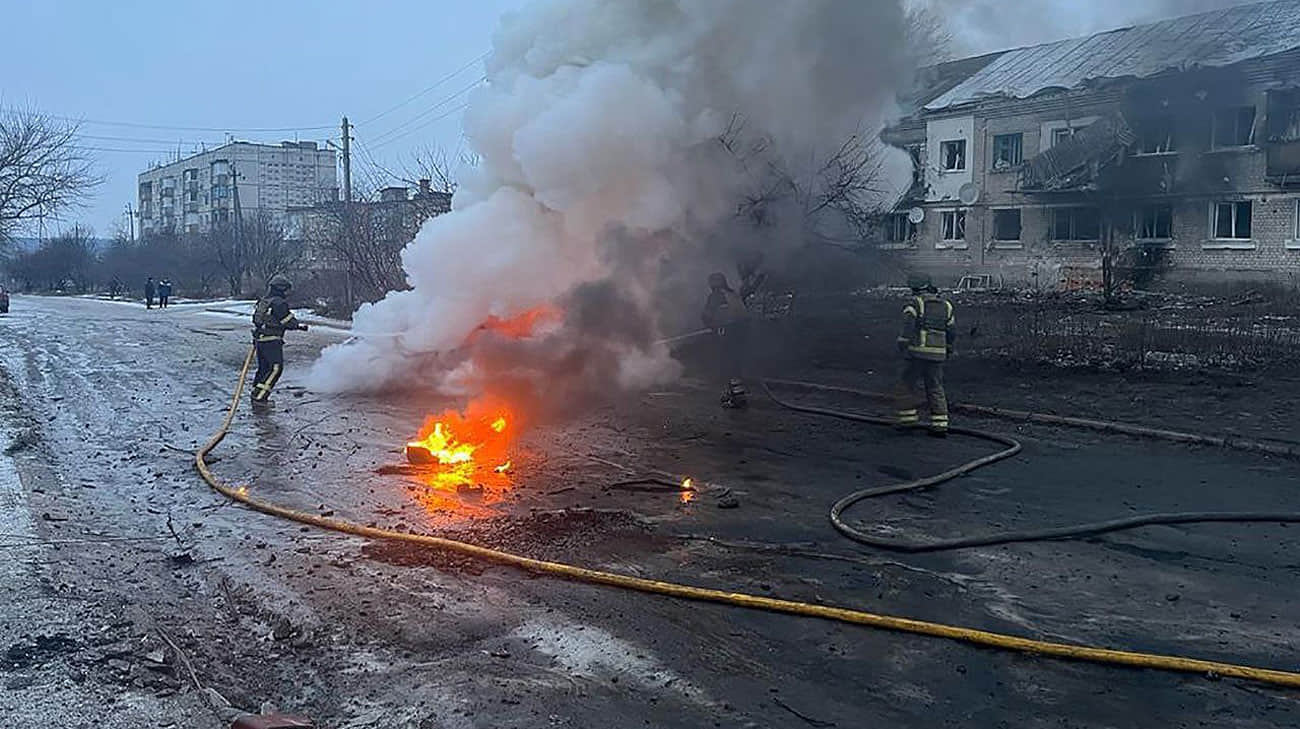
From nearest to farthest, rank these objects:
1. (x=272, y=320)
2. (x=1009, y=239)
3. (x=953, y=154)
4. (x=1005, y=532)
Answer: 1. (x=1005, y=532)
2. (x=272, y=320)
3. (x=1009, y=239)
4. (x=953, y=154)

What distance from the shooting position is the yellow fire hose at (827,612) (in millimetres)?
4340

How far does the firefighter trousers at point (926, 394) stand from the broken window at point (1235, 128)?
793 inches

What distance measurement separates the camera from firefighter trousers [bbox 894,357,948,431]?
10531 millimetres

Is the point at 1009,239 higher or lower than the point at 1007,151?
lower

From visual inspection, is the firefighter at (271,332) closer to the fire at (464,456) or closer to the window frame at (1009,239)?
the fire at (464,456)

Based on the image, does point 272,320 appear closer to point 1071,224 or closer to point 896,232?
point 896,232

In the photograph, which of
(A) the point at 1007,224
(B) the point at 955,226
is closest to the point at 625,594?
(A) the point at 1007,224

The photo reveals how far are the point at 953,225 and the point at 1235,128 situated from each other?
32.3 ft

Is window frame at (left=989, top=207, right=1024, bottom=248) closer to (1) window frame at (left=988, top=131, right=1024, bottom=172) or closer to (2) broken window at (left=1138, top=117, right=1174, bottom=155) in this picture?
(1) window frame at (left=988, top=131, right=1024, bottom=172)

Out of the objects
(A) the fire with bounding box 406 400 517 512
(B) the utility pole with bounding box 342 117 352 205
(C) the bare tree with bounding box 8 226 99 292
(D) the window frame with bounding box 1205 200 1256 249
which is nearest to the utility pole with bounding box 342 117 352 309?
(B) the utility pole with bounding box 342 117 352 205

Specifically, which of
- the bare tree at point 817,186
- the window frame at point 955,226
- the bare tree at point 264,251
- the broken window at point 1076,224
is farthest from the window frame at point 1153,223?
the bare tree at point 264,251

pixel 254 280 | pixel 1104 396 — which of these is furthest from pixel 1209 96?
pixel 254 280

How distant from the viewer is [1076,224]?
103 ft

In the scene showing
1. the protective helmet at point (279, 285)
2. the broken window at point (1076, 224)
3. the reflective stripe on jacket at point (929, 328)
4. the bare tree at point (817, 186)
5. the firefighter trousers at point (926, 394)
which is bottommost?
the firefighter trousers at point (926, 394)
